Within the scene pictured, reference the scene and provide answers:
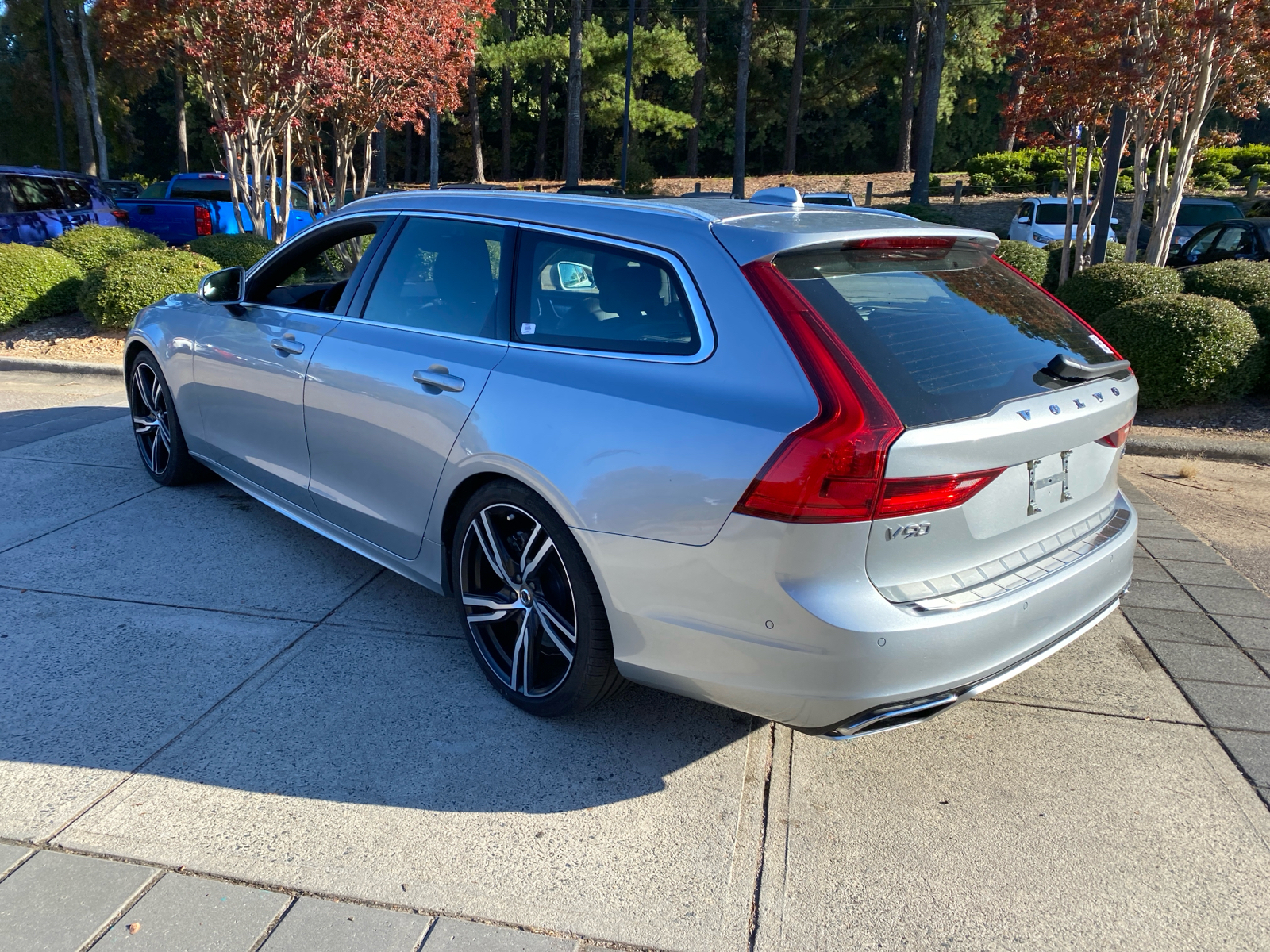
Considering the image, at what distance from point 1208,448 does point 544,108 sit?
1664 inches

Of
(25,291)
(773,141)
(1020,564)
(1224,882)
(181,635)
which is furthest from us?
(773,141)

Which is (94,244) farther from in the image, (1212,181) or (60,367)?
(1212,181)

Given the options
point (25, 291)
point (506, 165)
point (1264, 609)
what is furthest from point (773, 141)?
point (1264, 609)

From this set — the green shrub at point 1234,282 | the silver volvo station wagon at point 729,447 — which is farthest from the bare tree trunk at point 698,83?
the silver volvo station wagon at point 729,447

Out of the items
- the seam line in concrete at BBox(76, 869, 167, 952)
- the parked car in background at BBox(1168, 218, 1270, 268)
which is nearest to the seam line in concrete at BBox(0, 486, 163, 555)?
the seam line in concrete at BBox(76, 869, 167, 952)

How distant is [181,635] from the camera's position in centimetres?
378

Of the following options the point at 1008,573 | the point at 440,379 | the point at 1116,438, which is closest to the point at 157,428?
the point at 440,379

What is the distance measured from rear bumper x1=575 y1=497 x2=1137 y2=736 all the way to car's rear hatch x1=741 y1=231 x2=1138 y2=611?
8 centimetres

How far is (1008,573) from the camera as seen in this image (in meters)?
2.74

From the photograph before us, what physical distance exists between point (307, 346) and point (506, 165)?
43308mm

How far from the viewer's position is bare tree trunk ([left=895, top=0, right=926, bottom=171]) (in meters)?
40.7

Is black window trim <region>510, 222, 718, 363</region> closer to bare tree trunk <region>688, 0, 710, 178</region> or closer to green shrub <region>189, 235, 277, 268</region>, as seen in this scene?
green shrub <region>189, 235, 277, 268</region>

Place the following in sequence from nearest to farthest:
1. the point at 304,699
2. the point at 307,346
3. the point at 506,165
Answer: the point at 304,699
the point at 307,346
the point at 506,165

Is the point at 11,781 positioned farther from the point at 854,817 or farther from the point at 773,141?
the point at 773,141
